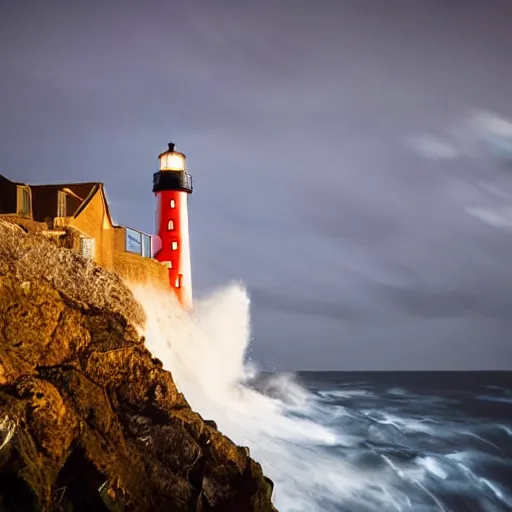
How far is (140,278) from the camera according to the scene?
21328 mm

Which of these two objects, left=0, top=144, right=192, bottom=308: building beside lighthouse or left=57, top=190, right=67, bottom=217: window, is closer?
left=0, top=144, right=192, bottom=308: building beside lighthouse

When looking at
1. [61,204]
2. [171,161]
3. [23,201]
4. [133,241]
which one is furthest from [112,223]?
[171,161]

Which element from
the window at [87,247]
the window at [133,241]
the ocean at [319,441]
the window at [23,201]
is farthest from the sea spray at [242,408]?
the window at [23,201]

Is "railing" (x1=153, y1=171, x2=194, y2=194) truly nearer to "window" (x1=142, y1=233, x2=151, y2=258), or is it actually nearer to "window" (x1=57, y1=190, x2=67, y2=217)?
"window" (x1=142, y1=233, x2=151, y2=258)

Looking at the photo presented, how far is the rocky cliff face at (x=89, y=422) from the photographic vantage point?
10406 mm

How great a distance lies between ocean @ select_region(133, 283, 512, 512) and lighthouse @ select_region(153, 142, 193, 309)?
1.54 metres

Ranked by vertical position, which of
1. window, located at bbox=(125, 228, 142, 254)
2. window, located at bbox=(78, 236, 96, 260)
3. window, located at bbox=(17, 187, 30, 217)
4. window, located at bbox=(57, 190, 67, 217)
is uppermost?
window, located at bbox=(125, 228, 142, 254)

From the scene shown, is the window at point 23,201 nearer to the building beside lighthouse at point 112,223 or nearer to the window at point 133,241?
the building beside lighthouse at point 112,223

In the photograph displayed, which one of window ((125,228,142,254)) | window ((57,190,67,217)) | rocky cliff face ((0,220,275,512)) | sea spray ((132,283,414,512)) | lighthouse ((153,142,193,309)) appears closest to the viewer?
rocky cliff face ((0,220,275,512))

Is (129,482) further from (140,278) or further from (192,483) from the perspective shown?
(140,278)

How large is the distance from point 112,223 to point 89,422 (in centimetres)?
1001

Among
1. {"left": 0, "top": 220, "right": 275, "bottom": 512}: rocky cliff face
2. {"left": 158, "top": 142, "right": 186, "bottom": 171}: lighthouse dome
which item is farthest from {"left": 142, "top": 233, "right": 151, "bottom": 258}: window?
{"left": 0, "top": 220, "right": 275, "bottom": 512}: rocky cliff face

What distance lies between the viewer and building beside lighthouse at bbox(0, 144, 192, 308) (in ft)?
56.2

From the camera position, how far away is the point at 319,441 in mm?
21734
